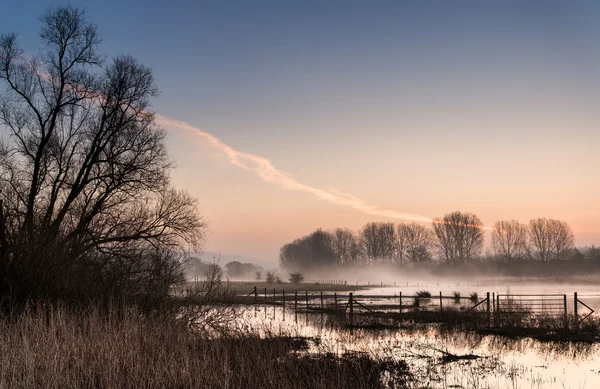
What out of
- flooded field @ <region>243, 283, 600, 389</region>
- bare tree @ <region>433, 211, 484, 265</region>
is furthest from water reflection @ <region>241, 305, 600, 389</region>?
bare tree @ <region>433, 211, 484, 265</region>

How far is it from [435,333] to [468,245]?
107 meters

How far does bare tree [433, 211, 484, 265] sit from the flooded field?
105 metres

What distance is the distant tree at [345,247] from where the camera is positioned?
165875 millimetres

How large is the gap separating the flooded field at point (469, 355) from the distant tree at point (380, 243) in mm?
124797

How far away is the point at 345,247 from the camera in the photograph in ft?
559

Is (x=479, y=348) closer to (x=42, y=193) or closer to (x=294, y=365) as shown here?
(x=294, y=365)

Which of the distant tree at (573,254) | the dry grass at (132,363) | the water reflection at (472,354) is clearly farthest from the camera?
the distant tree at (573,254)

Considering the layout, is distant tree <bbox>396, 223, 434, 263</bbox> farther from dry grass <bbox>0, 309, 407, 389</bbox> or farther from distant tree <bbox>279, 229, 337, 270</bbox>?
dry grass <bbox>0, 309, 407, 389</bbox>

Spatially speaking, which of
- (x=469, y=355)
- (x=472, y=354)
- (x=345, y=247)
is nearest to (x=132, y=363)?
(x=469, y=355)

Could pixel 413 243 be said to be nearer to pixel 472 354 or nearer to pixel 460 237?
pixel 460 237

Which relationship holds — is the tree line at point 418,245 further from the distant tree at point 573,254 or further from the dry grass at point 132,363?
the dry grass at point 132,363

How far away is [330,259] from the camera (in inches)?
6599

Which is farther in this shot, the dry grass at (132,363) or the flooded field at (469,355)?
the flooded field at (469,355)

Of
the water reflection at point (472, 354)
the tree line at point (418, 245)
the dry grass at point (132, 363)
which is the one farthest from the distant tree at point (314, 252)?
the dry grass at point (132, 363)
